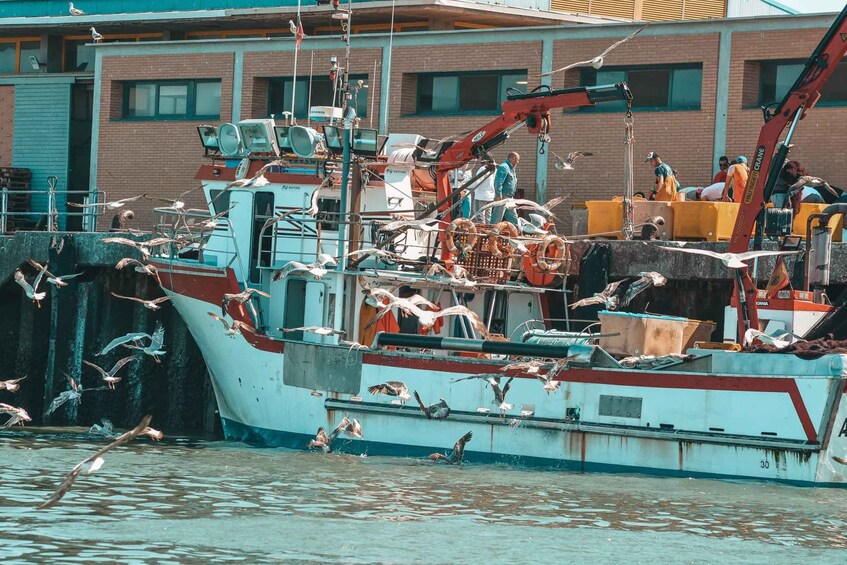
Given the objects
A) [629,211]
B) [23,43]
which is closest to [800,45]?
[629,211]

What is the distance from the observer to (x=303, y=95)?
31312 millimetres

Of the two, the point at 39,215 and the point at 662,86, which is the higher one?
the point at 662,86

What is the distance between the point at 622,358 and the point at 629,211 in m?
4.07

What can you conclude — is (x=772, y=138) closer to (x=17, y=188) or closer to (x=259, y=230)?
(x=259, y=230)

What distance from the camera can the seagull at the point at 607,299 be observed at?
1852cm

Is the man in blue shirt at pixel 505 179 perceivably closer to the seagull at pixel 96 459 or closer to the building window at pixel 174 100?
the seagull at pixel 96 459

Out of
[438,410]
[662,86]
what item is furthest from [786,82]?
[438,410]

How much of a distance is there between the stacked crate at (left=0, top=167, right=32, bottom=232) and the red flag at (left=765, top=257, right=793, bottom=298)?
762 inches

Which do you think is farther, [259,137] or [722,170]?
[722,170]

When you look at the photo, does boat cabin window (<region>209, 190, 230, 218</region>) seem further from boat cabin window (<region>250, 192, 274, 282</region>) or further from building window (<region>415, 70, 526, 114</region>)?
building window (<region>415, 70, 526, 114</region>)

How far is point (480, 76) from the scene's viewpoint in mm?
29234

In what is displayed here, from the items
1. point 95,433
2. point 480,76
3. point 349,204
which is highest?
point 480,76

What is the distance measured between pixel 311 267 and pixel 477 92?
1198 cm

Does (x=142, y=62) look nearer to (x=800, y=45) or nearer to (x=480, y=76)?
(x=480, y=76)
